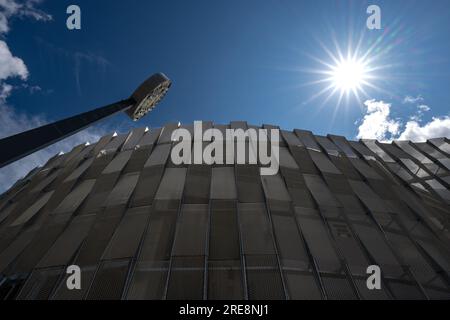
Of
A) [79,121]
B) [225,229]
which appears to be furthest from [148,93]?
[225,229]

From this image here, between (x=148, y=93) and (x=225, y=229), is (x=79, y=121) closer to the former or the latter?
(x=148, y=93)

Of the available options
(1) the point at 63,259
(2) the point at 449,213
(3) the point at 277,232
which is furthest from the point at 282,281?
(2) the point at 449,213

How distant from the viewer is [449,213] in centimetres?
1458

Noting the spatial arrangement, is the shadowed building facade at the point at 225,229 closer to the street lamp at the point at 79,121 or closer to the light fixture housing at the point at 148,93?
the light fixture housing at the point at 148,93

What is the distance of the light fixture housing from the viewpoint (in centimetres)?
1430

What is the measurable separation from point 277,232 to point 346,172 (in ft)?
22.9

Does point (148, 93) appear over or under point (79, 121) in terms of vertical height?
over

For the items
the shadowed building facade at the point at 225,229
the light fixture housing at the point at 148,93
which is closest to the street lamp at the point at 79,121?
the light fixture housing at the point at 148,93

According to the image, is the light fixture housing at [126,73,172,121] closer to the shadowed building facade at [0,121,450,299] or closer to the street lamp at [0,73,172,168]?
the street lamp at [0,73,172,168]

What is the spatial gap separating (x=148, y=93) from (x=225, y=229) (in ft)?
25.1

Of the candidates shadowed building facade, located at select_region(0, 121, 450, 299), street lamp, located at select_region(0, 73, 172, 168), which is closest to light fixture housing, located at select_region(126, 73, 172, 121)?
street lamp, located at select_region(0, 73, 172, 168)

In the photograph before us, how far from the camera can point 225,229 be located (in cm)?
1102

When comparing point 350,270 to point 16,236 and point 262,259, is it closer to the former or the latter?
point 262,259

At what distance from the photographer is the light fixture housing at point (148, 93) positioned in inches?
563
